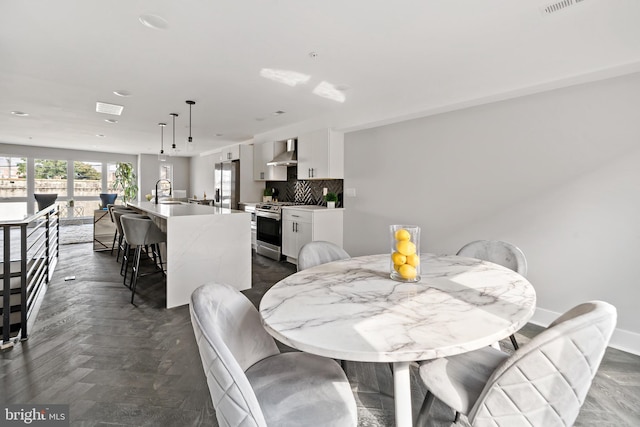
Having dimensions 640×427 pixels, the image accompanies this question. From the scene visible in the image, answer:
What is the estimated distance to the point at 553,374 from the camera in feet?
3.01

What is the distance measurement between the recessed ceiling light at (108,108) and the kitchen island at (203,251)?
2.03 meters

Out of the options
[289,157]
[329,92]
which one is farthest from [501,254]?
[289,157]

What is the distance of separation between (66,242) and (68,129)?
2.30 metres

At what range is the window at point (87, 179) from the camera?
948cm

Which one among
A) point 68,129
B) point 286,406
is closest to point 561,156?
point 286,406

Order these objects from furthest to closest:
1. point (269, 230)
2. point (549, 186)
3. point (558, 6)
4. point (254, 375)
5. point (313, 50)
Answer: point (269, 230) < point (549, 186) < point (313, 50) < point (558, 6) < point (254, 375)

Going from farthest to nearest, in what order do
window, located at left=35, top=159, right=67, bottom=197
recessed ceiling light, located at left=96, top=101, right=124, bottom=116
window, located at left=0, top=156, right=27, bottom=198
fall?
1. window, located at left=35, top=159, right=67, bottom=197
2. window, located at left=0, top=156, right=27, bottom=198
3. recessed ceiling light, located at left=96, top=101, right=124, bottom=116

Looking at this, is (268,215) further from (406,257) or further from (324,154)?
(406,257)

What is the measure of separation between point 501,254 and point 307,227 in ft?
9.13

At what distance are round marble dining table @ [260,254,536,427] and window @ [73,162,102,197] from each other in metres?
10.8

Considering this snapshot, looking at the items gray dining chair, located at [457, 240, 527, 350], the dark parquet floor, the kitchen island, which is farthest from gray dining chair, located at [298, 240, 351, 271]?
the kitchen island

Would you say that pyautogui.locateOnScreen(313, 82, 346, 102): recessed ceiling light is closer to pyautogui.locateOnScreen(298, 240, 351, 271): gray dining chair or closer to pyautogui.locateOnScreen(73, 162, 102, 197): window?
pyautogui.locateOnScreen(298, 240, 351, 271): gray dining chair

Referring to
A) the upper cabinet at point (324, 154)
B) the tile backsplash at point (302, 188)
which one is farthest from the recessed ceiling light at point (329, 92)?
the tile backsplash at point (302, 188)

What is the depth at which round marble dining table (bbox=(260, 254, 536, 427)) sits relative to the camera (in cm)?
92
